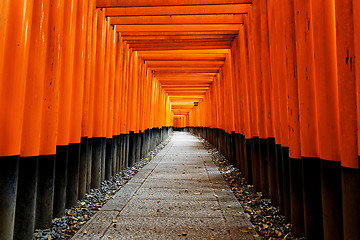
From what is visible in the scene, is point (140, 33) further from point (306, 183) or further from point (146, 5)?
point (306, 183)

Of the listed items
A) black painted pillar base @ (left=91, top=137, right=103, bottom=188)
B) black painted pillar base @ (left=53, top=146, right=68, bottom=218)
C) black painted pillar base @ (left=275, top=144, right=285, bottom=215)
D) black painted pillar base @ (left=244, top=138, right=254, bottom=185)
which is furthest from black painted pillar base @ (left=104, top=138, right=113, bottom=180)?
black painted pillar base @ (left=275, top=144, right=285, bottom=215)

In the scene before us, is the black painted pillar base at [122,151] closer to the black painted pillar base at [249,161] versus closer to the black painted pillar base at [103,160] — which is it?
the black painted pillar base at [103,160]

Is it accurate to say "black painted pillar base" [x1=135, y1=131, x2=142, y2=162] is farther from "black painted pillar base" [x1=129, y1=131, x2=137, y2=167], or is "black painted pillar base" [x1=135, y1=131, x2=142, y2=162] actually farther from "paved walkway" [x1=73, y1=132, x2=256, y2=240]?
"paved walkway" [x1=73, y1=132, x2=256, y2=240]

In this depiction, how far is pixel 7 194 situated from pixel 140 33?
5304mm

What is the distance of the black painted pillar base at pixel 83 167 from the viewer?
13.1 feet

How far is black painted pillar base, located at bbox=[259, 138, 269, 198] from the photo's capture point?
4.04 metres

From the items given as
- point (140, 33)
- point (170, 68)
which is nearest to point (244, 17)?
point (140, 33)

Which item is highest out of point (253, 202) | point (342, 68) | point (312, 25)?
point (312, 25)

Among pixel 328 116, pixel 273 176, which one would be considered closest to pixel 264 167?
pixel 273 176

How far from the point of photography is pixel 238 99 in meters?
6.00

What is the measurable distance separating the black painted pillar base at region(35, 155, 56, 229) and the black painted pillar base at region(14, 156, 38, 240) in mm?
309

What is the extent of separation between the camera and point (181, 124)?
47.7m

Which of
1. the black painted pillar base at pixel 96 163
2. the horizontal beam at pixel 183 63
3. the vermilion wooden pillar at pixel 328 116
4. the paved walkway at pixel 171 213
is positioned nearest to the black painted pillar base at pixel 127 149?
the paved walkway at pixel 171 213

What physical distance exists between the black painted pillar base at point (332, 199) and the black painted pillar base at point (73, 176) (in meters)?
3.49
